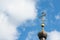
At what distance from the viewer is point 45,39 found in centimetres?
5447

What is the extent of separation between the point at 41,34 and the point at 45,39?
1733mm

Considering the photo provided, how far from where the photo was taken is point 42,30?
178ft

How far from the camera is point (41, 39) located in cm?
5366

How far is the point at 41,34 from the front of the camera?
175 ft

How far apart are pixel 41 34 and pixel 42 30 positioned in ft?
3.81

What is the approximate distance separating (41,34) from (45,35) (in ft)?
2.90

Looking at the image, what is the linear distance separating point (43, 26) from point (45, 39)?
110 inches

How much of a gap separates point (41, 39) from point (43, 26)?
10.3 feet

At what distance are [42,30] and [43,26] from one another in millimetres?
1443

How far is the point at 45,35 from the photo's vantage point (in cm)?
5369

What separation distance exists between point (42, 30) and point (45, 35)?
1264mm

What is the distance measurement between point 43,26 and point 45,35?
2497 mm

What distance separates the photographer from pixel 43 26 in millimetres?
55438

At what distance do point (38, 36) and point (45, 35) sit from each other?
1.46 meters
